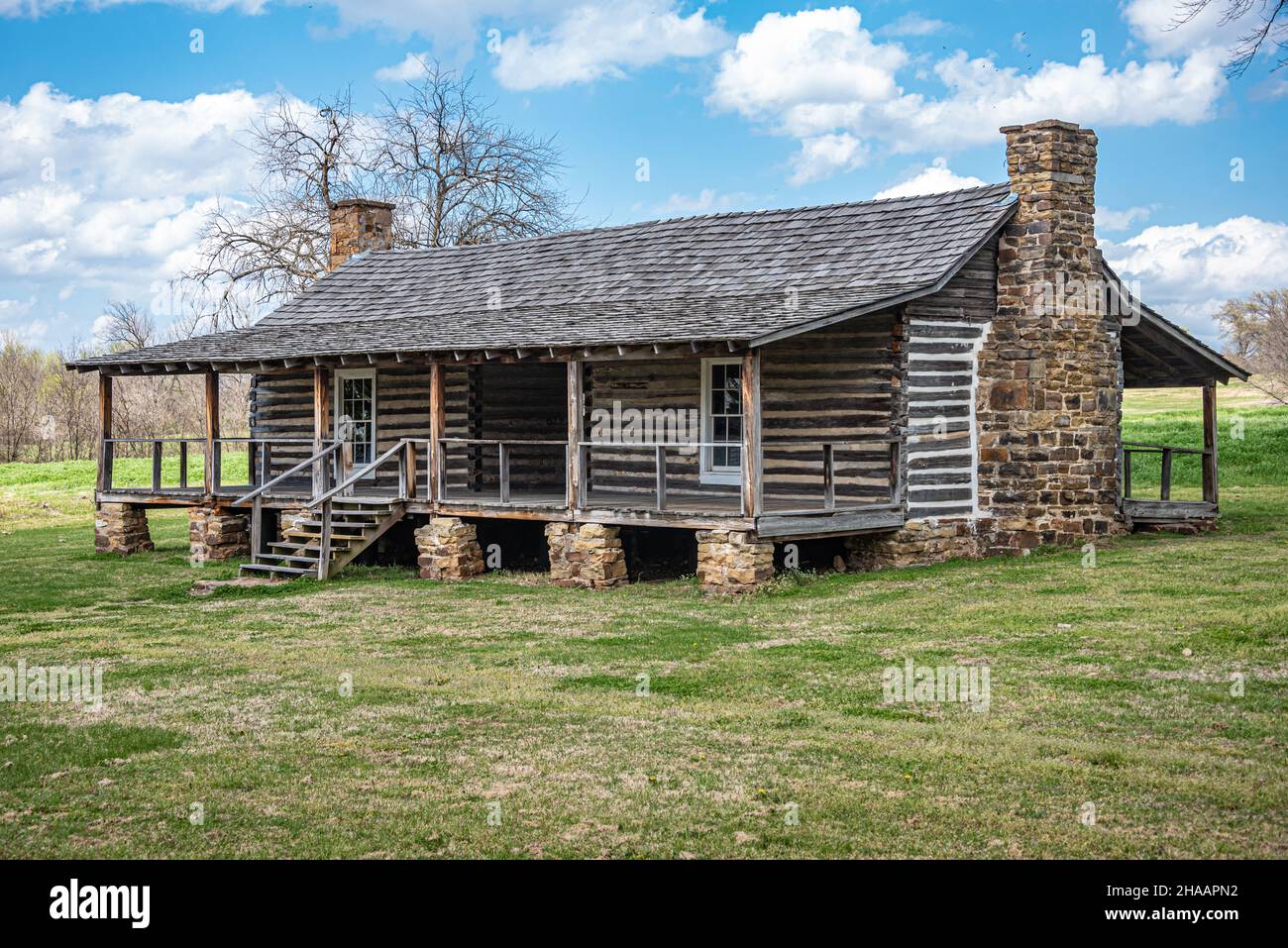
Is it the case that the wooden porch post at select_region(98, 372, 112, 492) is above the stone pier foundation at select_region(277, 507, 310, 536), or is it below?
above

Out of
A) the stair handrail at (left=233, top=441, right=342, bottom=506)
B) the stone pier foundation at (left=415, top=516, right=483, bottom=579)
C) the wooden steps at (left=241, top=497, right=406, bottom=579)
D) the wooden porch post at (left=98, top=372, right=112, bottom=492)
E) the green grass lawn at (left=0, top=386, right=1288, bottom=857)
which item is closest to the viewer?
the green grass lawn at (left=0, top=386, right=1288, bottom=857)

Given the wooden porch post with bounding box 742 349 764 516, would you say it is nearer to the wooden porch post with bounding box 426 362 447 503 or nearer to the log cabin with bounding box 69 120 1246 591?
the log cabin with bounding box 69 120 1246 591

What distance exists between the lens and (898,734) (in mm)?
9953

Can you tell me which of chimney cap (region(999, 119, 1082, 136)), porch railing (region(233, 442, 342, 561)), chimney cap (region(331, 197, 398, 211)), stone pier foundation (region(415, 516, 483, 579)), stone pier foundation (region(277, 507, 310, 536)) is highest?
chimney cap (region(331, 197, 398, 211))

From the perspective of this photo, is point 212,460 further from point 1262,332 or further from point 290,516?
point 1262,332

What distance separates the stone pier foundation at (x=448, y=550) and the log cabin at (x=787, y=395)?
3cm

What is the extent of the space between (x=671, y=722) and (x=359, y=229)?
905 inches

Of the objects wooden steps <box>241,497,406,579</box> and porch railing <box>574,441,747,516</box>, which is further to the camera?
wooden steps <box>241,497,406,579</box>

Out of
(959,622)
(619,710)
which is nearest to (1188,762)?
(619,710)

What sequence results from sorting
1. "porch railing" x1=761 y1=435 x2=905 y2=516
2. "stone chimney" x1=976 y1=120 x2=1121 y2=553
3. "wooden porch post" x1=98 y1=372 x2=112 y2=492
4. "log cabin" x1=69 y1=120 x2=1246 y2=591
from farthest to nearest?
"wooden porch post" x1=98 y1=372 x2=112 y2=492
"stone chimney" x1=976 y1=120 x2=1121 y2=553
"log cabin" x1=69 y1=120 x2=1246 y2=591
"porch railing" x1=761 y1=435 x2=905 y2=516

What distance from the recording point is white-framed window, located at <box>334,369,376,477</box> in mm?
24234

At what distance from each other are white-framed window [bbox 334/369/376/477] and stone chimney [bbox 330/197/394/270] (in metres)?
7.38

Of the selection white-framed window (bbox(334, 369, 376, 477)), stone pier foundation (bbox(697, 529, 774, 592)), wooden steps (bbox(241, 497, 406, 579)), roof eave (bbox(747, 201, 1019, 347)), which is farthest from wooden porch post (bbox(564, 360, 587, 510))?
white-framed window (bbox(334, 369, 376, 477))

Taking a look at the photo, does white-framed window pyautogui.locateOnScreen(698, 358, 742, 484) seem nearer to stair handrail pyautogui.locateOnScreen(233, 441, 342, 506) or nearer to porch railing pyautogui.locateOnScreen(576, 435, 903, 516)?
porch railing pyautogui.locateOnScreen(576, 435, 903, 516)
